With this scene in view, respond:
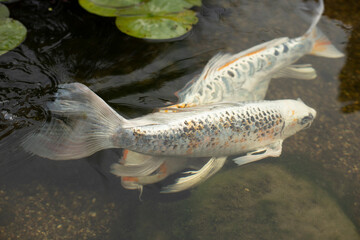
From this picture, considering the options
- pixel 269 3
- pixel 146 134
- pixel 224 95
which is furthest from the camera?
pixel 269 3

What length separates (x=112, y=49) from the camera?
385cm

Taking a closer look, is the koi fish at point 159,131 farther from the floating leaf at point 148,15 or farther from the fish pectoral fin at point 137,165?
the floating leaf at point 148,15

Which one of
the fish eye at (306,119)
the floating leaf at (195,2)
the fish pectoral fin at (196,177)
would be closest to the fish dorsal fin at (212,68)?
the fish pectoral fin at (196,177)

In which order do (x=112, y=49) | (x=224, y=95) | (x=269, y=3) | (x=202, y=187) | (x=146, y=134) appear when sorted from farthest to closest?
(x=269, y=3)
(x=112, y=49)
(x=224, y=95)
(x=202, y=187)
(x=146, y=134)

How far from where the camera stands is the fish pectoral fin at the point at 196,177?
310 centimetres

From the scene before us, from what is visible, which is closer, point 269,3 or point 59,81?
point 59,81

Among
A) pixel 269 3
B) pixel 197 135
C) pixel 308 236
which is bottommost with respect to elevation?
pixel 308 236

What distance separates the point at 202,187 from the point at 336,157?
1.43 m

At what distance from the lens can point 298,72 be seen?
3969mm

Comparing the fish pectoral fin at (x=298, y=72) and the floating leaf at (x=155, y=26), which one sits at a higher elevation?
the floating leaf at (x=155, y=26)

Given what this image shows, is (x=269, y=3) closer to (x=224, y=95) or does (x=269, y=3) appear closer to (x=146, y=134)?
(x=224, y=95)

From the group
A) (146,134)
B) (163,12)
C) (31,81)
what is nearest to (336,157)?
(146,134)

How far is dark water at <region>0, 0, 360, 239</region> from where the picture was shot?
2.99 m

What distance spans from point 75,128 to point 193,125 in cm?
96
